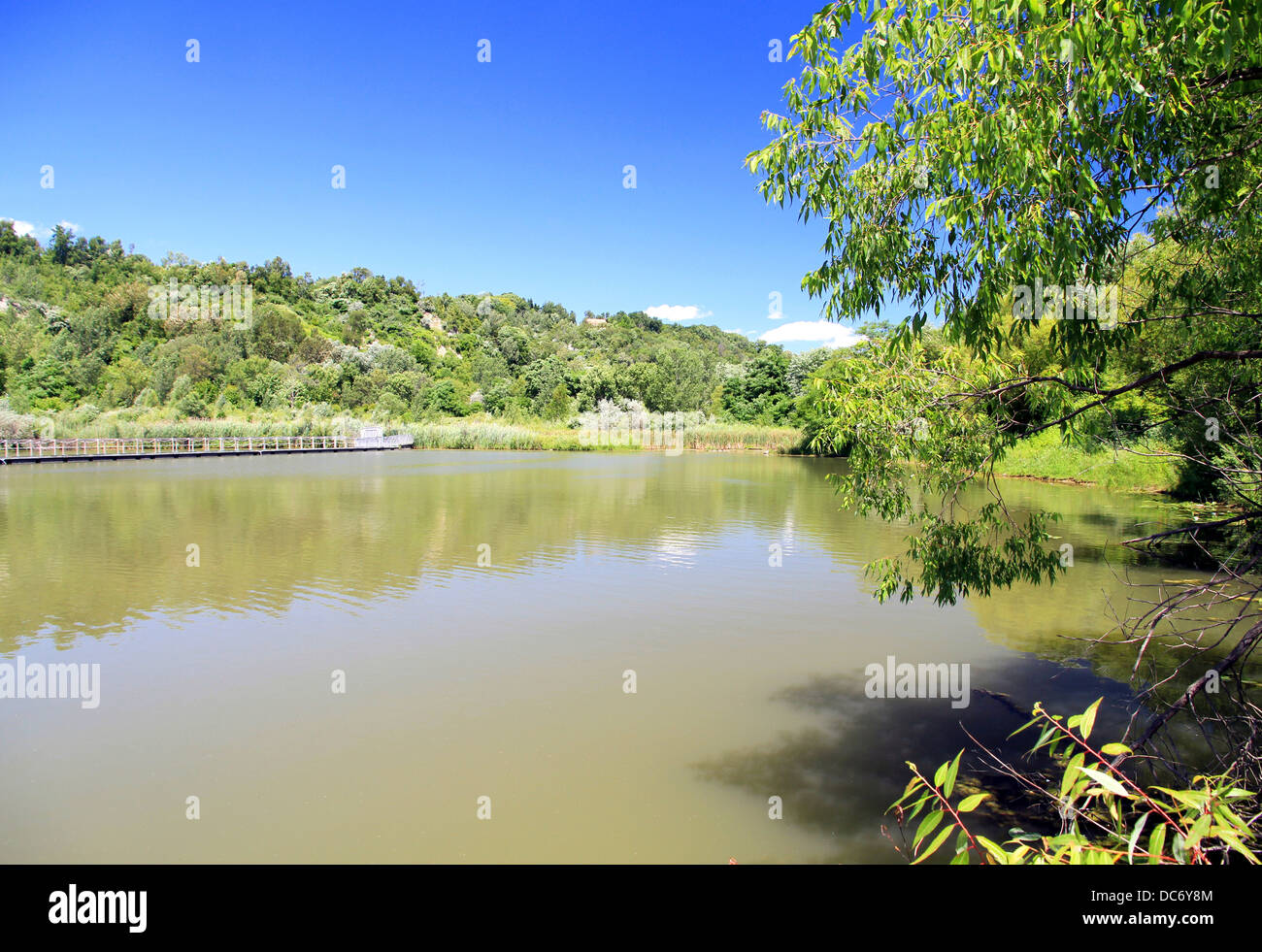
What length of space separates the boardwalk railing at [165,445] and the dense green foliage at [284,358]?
11030mm

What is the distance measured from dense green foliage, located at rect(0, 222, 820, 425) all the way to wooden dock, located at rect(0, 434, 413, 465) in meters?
11.2

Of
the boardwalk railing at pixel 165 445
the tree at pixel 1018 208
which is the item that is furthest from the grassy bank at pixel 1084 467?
the boardwalk railing at pixel 165 445

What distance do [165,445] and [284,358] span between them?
102ft

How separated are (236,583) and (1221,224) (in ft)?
42.8

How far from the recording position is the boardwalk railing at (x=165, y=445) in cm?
3934

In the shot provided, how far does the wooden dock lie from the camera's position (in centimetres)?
3903

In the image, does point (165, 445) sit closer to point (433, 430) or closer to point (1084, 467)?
point (433, 430)

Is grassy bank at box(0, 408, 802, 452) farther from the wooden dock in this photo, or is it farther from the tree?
the tree

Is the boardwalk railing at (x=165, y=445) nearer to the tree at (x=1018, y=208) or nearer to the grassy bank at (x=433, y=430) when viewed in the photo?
the grassy bank at (x=433, y=430)

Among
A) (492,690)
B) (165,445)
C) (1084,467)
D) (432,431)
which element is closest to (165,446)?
(165,445)

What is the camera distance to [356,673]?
8.05 m

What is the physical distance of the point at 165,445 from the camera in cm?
4547

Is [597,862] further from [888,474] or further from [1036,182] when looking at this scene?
[1036,182]
